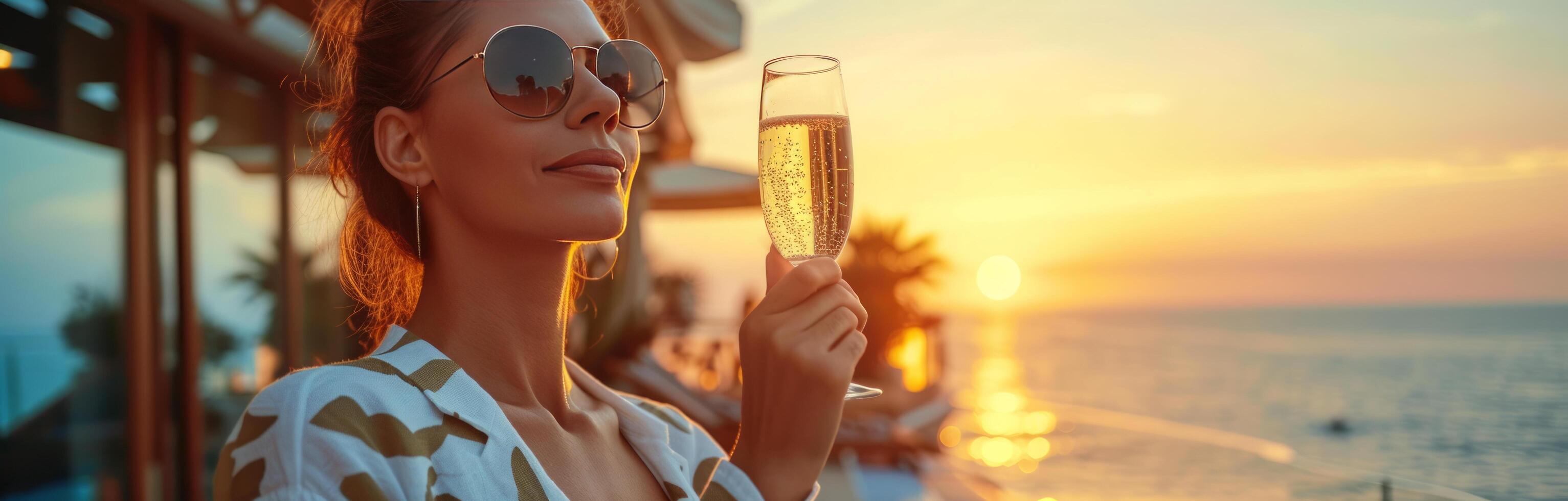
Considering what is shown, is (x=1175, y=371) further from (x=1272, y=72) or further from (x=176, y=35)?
(x=176, y=35)

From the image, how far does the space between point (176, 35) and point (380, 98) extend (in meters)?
3.97

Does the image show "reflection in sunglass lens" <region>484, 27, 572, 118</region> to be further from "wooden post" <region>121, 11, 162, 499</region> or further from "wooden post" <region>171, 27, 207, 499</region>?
"wooden post" <region>171, 27, 207, 499</region>

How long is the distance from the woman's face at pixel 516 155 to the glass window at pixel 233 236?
4.08 m

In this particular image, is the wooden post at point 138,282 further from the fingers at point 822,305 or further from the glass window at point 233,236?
the fingers at point 822,305

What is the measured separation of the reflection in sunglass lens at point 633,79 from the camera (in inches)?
59.2

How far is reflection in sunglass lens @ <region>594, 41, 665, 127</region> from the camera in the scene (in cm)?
150

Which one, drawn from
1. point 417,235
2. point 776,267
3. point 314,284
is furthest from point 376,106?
point 314,284

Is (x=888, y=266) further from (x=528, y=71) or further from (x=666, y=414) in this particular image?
(x=528, y=71)

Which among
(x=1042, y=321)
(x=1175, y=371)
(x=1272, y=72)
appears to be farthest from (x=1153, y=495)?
(x=1042, y=321)

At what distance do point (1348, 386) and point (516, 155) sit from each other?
70.6m

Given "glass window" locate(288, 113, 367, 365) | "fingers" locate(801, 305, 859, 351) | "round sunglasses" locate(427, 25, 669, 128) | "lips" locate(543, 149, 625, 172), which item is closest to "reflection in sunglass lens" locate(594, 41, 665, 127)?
"round sunglasses" locate(427, 25, 669, 128)

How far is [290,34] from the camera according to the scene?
5355 millimetres

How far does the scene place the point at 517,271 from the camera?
56.9 inches

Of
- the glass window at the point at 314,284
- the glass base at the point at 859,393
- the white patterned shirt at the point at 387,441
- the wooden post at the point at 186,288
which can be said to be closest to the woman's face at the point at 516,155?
the white patterned shirt at the point at 387,441
